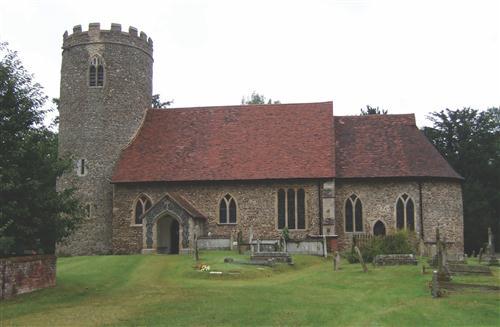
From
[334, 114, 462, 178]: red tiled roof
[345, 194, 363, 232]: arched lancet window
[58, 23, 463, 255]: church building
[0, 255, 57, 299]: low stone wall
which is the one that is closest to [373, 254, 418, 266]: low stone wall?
[58, 23, 463, 255]: church building

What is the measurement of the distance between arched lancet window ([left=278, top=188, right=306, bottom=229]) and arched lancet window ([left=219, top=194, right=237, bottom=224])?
8.92ft

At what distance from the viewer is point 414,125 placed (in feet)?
124

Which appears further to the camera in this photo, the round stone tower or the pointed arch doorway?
the round stone tower

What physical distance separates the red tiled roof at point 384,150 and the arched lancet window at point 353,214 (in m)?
1.50

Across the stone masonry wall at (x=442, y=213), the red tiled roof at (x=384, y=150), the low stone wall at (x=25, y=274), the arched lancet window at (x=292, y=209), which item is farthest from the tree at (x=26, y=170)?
the stone masonry wall at (x=442, y=213)

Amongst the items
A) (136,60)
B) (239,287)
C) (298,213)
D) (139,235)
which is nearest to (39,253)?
(239,287)

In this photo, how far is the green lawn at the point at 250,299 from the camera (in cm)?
1497

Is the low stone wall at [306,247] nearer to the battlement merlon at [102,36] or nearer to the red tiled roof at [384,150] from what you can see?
the red tiled roof at [384,150]

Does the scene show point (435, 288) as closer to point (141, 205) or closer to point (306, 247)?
point (306, 247)

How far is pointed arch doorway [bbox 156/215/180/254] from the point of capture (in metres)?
35.1

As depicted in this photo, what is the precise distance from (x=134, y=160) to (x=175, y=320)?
23.0 meters

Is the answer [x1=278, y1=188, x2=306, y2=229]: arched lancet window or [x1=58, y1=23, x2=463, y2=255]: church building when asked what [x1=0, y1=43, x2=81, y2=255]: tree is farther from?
Answer: [x1=278, y1=188, x2=306, y2=229]: arched lancet window

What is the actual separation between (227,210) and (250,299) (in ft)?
57.5

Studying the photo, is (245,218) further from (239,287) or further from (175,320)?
(175,320)
